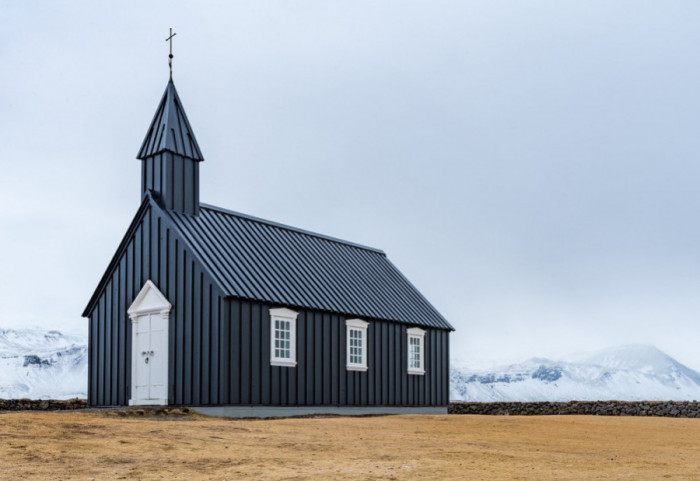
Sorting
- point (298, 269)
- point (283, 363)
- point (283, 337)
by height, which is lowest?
point (283, 363)

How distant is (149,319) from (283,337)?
3729 millimetres

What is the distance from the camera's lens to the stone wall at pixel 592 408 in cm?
2980

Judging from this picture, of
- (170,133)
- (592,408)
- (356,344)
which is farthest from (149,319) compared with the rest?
(592,408)

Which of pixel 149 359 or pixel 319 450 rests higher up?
pixel 149 359

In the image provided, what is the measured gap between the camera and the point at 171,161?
82.4 ft

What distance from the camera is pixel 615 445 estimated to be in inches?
674

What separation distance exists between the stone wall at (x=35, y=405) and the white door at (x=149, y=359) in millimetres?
4435

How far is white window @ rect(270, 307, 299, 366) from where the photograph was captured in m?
23.6

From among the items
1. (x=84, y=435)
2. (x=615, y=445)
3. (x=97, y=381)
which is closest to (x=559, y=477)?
(x=615, y=445)

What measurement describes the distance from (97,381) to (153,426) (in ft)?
31.5

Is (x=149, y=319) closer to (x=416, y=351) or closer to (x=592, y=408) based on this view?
(x=416, y=351)

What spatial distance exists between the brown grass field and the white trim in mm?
3876

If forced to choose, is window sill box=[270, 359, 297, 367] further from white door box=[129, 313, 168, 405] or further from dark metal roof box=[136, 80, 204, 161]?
dark metal roof box=[136, 80, 204, 161]

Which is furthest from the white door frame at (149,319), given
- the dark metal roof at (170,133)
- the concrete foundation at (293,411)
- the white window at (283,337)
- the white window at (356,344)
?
the white window at (356,344)
